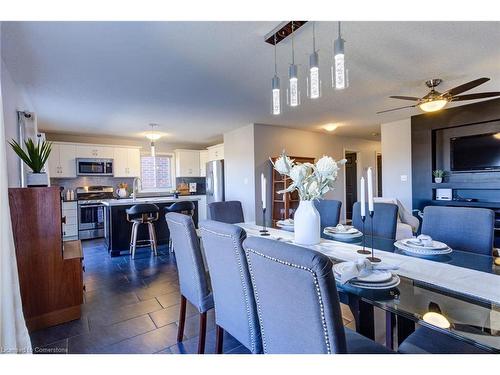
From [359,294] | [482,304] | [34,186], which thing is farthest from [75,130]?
[482,304]

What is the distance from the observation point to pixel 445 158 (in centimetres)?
486

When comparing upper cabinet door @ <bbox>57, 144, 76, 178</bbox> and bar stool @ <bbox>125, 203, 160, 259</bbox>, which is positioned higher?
upper cabinet door @ <bbox>57, 144, 76, 178</bbox>

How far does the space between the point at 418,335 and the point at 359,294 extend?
40cm

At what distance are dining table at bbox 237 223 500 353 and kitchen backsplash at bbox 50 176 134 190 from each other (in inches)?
241

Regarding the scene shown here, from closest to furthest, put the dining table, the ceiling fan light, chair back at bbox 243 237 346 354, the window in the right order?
chair back at bbox 243 237 346 354, the dining table, the ceiling fan light, the window

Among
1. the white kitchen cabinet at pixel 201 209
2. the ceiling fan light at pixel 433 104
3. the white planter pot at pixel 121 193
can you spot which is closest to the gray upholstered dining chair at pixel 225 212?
the ceiling fan light at pixel 433 104

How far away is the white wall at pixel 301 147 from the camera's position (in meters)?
5.38

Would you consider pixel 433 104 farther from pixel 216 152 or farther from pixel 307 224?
pixel 216 152

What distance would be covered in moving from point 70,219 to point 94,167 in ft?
4.00

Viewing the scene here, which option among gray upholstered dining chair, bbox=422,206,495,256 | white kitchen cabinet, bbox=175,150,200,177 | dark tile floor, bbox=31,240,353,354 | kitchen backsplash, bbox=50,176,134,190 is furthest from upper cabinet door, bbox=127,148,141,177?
gray upholstered dining chair, bbox=422,206,495,256

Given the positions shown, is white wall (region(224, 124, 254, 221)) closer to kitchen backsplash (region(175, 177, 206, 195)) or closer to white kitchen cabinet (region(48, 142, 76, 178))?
kitchen backsplash (region(175, 177, 206, 195))

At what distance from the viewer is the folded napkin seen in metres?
1.23
